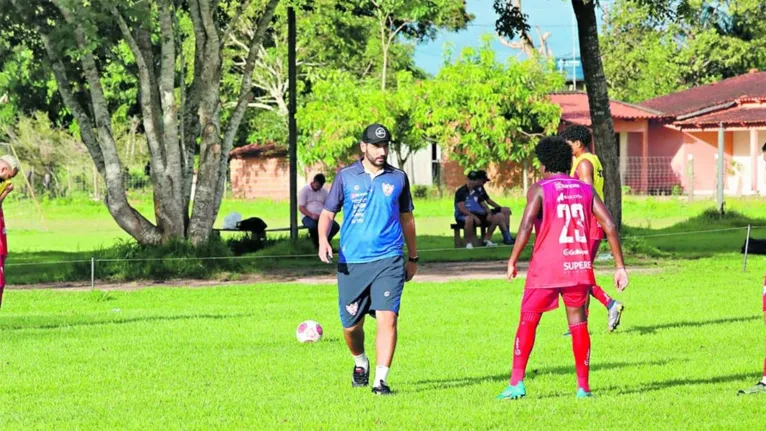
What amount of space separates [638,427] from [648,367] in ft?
9.81

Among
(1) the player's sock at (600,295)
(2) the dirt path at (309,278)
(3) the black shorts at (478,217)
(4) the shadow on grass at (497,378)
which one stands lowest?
(2) the dirt path at (309,278)

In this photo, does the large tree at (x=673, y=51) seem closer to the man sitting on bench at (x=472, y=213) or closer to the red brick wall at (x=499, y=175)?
the red brick wall at (x=499, y=175)

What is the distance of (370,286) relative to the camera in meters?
9.93

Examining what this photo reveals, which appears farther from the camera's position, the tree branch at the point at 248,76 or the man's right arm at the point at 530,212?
the tree branch at the point at 248,76

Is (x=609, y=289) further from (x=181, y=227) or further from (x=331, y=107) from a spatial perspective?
(x=331, y=107)

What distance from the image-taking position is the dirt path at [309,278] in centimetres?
2133

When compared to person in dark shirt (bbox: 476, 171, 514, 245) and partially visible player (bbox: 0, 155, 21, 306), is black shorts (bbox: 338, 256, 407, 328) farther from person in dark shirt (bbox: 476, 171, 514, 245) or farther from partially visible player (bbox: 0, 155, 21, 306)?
person in dark shirt (bbox: 476, 171, 514, 245)

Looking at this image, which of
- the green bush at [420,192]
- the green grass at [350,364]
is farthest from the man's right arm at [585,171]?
the green bush at [420,192]

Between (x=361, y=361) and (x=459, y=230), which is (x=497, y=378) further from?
(x=459, y=230)

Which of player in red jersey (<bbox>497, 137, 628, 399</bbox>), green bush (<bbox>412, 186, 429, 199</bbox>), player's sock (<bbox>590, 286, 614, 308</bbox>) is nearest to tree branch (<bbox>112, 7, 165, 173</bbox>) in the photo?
player's sock (<bbox>590, 286, 614, 308</bbox>)

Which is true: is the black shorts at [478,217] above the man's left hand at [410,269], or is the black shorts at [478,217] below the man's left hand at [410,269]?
below

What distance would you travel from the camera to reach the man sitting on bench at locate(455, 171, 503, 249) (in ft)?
88.6

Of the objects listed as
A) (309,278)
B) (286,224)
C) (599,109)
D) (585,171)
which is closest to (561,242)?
(585,171)

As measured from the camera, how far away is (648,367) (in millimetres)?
11172
